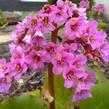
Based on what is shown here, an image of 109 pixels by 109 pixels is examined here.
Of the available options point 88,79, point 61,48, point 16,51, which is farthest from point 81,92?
point 16,51

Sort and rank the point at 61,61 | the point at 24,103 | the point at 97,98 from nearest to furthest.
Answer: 1. the point at 61,61
2. the point at 24,103
3. the point at 97,98

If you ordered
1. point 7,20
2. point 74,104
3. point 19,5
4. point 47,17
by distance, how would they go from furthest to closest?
point 19,5 → point 7,20 → point 74,104 → point 47,17

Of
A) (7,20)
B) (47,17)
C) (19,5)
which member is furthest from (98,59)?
(19,5)

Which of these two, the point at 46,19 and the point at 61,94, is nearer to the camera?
the point at 46,19

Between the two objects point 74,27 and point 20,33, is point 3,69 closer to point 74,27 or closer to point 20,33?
point 20,33

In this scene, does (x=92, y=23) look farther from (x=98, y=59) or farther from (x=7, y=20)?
(x=7, y=20)

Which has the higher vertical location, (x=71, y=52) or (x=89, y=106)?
(x=71, y=52)

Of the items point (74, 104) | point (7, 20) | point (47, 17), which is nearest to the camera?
point (47, 17)
